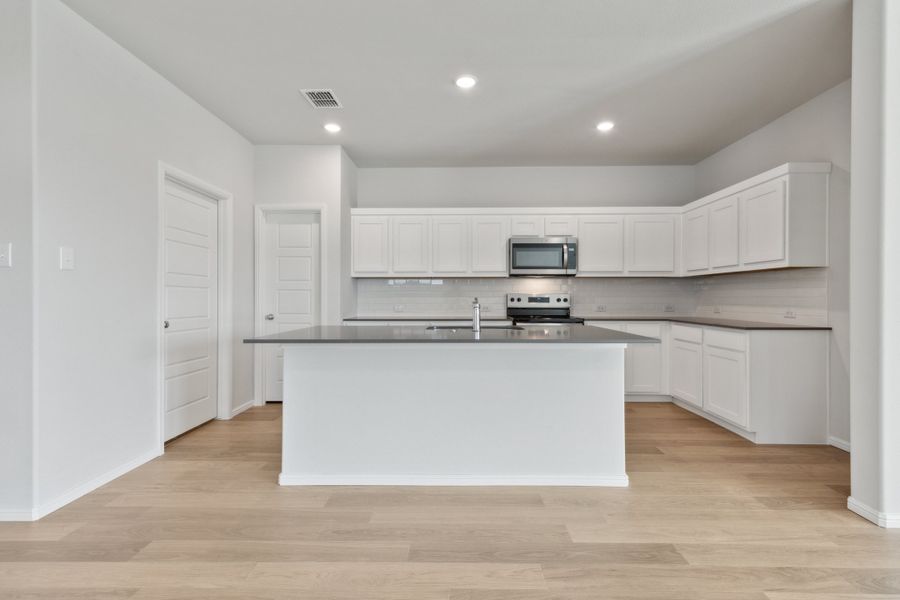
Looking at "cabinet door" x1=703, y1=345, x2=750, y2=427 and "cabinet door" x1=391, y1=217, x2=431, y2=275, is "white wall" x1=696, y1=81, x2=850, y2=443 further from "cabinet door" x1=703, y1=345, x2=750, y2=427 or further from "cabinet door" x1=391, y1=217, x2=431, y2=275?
"cabinet door" x1=391, y1=217, x2=431, y2=275

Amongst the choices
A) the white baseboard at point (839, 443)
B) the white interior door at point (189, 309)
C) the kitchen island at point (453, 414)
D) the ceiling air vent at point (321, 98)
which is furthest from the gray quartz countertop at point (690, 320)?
the ceiling air vent at point (321, 98)

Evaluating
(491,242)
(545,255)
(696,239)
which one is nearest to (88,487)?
(491,242)

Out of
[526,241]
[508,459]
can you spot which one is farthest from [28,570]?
[526,241]

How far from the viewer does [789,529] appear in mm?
2338

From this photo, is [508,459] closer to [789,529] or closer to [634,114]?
[789,529]

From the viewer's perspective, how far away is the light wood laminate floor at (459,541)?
1.88m

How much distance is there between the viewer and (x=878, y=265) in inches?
93.4

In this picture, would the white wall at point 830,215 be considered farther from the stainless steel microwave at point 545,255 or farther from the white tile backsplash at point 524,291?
the stainless steel microwave at point 545,255

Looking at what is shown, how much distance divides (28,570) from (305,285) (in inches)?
131

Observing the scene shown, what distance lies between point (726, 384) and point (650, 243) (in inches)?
76.0

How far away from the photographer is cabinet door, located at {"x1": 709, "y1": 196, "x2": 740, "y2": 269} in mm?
4379

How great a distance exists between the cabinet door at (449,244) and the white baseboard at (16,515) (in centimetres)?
389

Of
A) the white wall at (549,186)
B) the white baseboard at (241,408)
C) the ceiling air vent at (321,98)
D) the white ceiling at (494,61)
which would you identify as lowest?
the white baseboard at (241,408)

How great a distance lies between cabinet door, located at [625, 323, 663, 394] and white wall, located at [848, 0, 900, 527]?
2.60m
